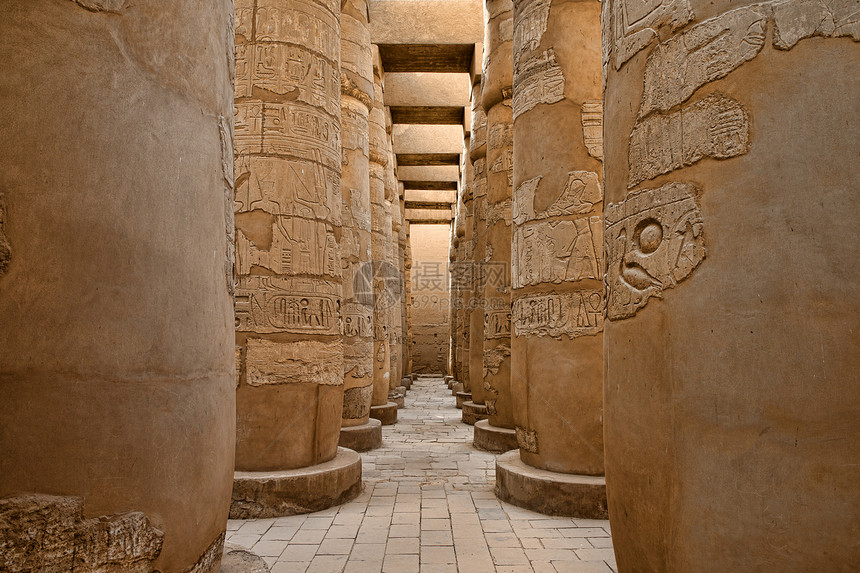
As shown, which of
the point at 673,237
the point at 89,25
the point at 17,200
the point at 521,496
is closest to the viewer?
the point at 17,200

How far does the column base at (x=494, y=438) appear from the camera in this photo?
24.0 feet

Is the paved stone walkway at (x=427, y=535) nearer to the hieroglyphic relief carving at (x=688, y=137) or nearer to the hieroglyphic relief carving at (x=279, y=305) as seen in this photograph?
the hieroglyphic relief carving at (x=279, y=305)

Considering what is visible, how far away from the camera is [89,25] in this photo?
173 cm

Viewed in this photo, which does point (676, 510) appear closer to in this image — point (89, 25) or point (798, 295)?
point (798, 295)

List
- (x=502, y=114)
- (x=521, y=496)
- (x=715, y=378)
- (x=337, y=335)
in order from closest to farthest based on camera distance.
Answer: (x=715, y=378)
(x=521, y=496)
(x=337, y=335)
(x=502, y=114)

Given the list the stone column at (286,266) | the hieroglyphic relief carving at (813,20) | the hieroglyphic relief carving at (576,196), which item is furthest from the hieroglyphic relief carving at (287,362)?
the hieroglyphic relief carving at (813,20)

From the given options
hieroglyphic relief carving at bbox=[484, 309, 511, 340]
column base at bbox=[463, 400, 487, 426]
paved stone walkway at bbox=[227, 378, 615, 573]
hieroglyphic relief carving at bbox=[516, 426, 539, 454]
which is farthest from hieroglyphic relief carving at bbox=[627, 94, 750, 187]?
column base at bbox=[463, 400, 487, 426]

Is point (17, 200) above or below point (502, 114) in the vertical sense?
below

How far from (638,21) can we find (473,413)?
8227 mm

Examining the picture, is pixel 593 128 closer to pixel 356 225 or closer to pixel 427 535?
pixel 427 535

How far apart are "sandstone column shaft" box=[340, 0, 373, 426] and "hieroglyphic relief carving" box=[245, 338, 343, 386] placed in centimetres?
283

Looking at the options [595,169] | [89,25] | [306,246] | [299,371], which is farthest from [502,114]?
[89,25]

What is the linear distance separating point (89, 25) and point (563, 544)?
3853 mm

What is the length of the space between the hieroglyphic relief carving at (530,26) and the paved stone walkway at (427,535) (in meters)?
4.04
